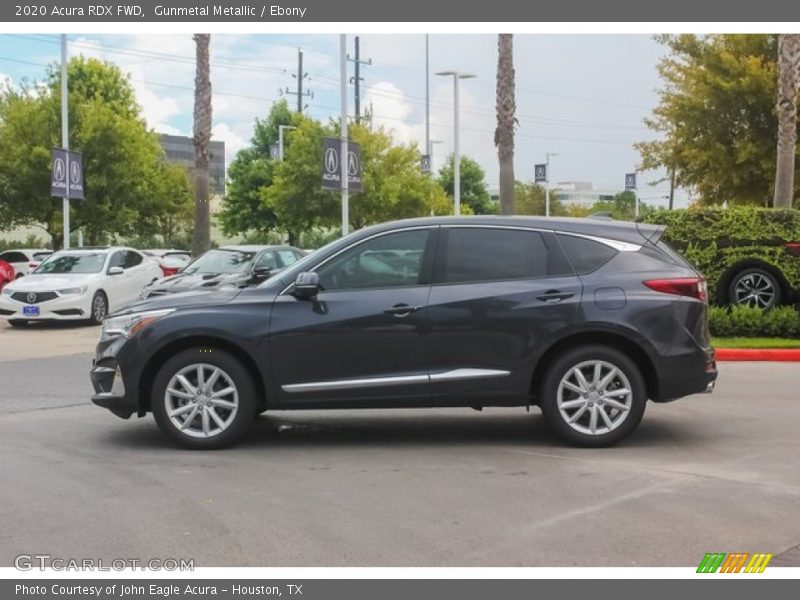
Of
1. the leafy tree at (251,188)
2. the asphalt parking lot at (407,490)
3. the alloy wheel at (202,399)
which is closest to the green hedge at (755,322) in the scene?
the asphalt parking lot at (407,490)

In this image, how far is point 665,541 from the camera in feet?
16.5

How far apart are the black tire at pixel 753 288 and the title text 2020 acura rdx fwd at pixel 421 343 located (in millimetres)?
7178

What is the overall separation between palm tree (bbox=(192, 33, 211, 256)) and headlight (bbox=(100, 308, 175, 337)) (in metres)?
17.1

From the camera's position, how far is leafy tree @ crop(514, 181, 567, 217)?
79250 mm

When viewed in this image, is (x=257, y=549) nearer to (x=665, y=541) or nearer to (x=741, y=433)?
(x=665, y=541)

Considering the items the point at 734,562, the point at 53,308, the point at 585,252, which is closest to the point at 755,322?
the point at 585,252

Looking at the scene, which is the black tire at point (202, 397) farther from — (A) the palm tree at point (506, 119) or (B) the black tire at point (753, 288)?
(A) the palm tree at point (506, 119)

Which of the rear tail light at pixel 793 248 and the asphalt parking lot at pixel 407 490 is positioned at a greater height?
the rear tail light at pixel 793 248

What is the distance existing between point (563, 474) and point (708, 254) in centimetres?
841

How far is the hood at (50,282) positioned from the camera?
1767 cm

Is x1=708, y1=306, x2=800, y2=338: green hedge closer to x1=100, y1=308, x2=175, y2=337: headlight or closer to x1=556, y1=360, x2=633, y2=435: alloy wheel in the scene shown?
x1=556, y1=360, x2=633, y2=435: alloy wheel

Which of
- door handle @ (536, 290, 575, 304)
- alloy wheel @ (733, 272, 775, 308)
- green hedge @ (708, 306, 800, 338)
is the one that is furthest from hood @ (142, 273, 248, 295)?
door handle @ (536, 290, 575, 304)
